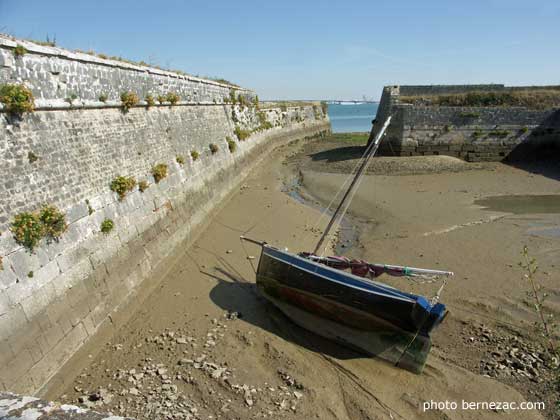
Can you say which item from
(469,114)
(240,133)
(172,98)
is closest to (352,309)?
(172,98)

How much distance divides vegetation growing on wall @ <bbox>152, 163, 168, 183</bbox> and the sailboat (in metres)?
4.30

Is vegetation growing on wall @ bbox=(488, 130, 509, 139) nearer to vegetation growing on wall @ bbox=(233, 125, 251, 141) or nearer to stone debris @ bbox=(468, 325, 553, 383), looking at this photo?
vegetation growing on wall @ bbox=(233, 125, 251, 141)

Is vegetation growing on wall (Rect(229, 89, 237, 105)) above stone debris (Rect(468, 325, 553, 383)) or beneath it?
above

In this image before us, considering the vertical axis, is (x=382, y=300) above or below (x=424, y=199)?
above

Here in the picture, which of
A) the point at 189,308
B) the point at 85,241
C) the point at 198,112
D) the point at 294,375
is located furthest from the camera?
the point at 198,112

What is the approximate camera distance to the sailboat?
21.5 ft

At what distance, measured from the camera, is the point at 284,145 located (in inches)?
1351

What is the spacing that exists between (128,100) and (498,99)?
858 inches

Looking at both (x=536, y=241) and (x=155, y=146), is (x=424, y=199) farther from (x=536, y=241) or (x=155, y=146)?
(x=155, y=146)

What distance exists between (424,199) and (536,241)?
17.9ft

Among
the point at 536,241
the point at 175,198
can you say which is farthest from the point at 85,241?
the point at 536,241

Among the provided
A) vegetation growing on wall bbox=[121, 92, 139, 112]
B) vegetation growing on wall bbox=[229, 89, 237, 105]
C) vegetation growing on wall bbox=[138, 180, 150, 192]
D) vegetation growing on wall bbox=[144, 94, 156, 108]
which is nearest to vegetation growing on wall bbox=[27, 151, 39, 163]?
vegetation growing on wall bbox=[138, 180, 150, 192]

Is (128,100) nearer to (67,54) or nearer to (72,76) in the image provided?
(72,76)

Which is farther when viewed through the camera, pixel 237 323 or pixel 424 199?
pixel 424 199
